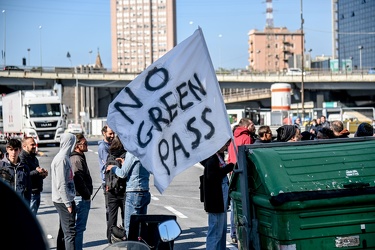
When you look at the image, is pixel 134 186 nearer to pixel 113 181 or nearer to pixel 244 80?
pixel 113 181

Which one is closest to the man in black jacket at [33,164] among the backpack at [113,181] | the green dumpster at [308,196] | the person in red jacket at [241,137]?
the backpack at [113,181]

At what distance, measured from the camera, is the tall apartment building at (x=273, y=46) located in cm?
18912

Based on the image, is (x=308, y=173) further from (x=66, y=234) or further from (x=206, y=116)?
(x=66, y=234)

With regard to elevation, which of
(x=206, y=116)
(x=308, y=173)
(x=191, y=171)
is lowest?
(x=191, y=171)

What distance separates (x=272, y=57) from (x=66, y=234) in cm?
18448

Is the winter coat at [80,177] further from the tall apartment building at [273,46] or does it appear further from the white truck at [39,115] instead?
the tall apartment building at [273,46]

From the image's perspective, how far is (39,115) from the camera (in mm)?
43000

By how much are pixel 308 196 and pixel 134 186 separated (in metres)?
3.39

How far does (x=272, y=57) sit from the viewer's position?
18975cm

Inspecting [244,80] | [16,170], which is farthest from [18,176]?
[244,80]

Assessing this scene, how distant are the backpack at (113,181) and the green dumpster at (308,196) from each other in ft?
10.8

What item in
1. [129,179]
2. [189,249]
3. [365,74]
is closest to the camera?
[129,179]

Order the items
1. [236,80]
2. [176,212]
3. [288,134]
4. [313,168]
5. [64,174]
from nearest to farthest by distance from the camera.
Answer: [313,168] < [64,174] < [288,134] < [176,212] < [236,80]

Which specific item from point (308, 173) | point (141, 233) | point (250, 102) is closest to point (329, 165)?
point (308, 173)
